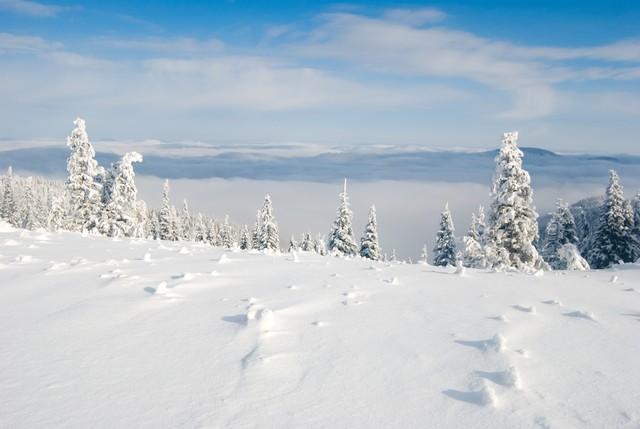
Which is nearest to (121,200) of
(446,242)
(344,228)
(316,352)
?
(344,228)

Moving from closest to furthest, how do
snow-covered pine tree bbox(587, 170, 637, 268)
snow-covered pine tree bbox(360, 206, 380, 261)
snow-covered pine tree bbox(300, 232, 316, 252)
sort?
snow-covered pine tree bbox(587, 170, 637, 268) < snow-covered pine tree bbox(360, 206, 380, 261) < snow-covered pine tree bbox(300, 232, 316, 252)

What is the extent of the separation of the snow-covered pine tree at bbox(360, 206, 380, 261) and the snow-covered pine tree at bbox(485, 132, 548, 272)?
18495 mm

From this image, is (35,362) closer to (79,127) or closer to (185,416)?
(185,416)

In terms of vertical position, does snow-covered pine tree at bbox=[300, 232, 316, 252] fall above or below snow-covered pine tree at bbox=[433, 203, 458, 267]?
below

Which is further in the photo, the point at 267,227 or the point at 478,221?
the point at 478,221

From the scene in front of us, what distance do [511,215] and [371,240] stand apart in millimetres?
20218

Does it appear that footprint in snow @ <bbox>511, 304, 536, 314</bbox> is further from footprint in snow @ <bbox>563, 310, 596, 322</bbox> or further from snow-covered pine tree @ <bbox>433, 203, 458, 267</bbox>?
snow-covered pine tree @ <bbox>433, 203, 458, 267</bbox>

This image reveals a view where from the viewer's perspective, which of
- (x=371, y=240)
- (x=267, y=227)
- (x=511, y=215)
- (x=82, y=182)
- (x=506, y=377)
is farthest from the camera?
(x=267, y=227)

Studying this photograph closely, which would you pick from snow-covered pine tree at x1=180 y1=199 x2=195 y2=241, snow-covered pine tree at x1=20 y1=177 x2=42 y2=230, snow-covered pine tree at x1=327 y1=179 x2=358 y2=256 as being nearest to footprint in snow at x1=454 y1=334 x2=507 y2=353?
snow-covered pine tree at x1=327 y1=179 x2=358 y2=256

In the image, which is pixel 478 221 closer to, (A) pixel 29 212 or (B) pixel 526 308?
(B) pixel 526 308

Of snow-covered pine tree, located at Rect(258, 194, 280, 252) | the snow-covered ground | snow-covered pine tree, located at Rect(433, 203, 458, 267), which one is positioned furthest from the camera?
snow-covered pine tree, located at Rect(258, 194, 280, 252)

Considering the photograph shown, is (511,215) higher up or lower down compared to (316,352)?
lower down

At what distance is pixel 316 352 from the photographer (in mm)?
4461

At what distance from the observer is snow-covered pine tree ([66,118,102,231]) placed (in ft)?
108
